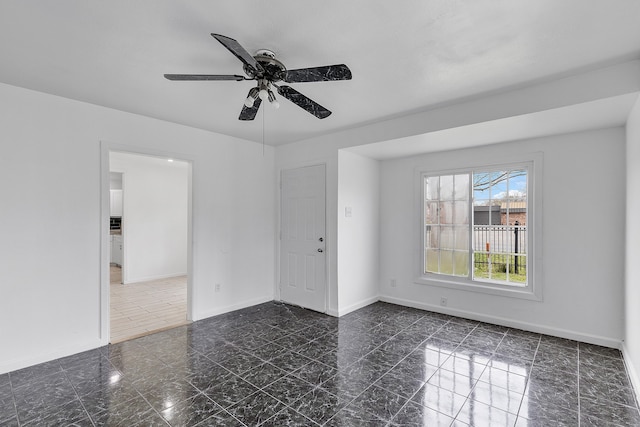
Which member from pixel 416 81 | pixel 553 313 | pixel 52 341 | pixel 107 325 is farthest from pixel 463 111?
pixel 52 341

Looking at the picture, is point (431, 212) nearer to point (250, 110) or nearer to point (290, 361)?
point (290, 361)

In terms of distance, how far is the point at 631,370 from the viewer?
8.70 ft

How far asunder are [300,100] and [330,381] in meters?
2.26

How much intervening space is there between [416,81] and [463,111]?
779 mm

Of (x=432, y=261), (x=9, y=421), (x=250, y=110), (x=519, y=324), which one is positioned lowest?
(x=9, y=421)

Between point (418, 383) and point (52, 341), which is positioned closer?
point (418, 383)

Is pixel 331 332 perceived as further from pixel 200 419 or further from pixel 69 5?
pixel 69 5

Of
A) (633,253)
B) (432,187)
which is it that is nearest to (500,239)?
(432,187)

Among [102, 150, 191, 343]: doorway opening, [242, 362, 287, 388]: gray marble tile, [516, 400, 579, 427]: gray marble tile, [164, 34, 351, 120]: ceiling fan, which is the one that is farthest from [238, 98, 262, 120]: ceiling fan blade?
[102, 150, 191, 343]: doorway opening

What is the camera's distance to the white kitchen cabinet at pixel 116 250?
24.9ft

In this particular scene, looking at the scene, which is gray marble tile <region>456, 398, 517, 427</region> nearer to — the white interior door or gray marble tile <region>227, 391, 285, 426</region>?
gray marble tile <region>227, 391, 285, 426</region>

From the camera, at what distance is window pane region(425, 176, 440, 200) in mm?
4621

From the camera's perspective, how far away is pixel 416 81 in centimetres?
270

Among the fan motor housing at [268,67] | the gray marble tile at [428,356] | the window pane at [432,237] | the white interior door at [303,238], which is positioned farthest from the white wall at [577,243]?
the fan motor housing at [268,67]
